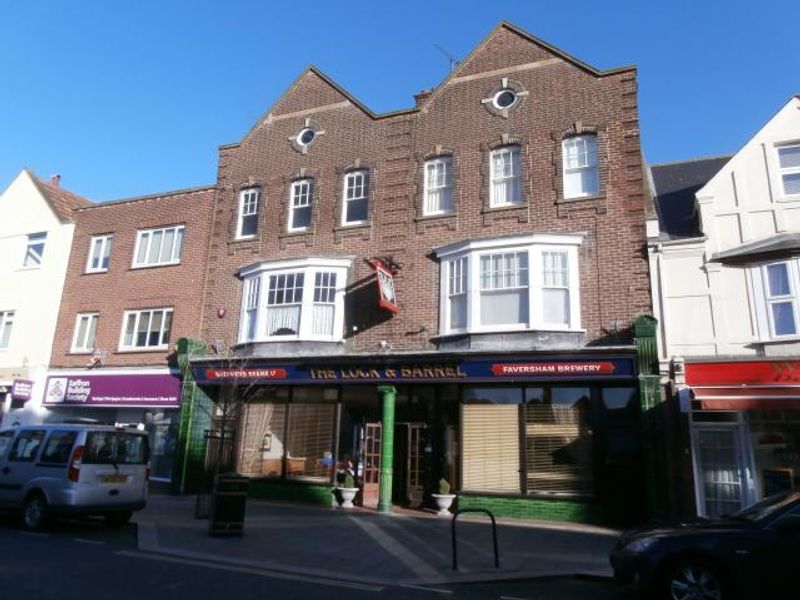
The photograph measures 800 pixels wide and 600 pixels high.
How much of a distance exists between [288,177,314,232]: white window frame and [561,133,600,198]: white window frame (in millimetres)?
7492

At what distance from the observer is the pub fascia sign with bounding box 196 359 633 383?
1359 cm

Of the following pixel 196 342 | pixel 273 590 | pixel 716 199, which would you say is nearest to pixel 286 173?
pixel 196 342

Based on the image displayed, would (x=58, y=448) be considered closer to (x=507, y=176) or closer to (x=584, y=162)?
(x=507, y=176)

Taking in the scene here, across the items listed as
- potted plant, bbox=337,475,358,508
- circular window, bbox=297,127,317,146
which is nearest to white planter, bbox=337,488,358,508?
potted plant, bbox=337,475,358,508

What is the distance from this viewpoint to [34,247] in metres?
23.1

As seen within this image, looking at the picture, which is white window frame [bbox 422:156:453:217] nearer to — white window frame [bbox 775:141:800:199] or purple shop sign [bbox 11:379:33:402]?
white window frame [bbox 775:141:800:199]

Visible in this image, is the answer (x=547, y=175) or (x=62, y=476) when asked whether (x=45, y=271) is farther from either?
(x=547, y=175)

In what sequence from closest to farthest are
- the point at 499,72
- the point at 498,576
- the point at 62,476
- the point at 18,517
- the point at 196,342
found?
the point at 498,576, the point at 62,476, the point at 18,517, the point at 499,72, the point at 196,342

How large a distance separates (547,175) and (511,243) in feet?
7.07

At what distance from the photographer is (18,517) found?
1229cm

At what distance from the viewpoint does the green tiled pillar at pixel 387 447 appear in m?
14.7

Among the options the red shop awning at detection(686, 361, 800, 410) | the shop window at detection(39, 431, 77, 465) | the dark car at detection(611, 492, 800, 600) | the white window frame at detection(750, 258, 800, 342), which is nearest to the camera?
the dark car at detection(611, 492, 800, 600)

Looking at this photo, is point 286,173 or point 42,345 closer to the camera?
point 286,173

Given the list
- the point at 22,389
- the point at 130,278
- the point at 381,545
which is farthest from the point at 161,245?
the point at 381,545
